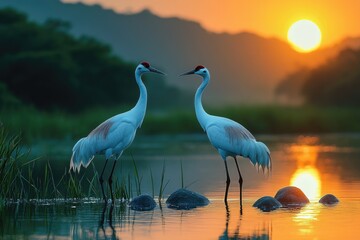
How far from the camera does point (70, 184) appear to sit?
15641 mm

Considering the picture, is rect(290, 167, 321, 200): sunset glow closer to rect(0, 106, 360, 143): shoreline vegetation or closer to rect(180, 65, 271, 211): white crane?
rect(180, 65, 271, 211): white crane

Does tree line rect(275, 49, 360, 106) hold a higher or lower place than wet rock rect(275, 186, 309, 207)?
higher

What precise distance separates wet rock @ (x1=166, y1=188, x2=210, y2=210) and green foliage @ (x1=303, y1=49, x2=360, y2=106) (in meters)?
43.4

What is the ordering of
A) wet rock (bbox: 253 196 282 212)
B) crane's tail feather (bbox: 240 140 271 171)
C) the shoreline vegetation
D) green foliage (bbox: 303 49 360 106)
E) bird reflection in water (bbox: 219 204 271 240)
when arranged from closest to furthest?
bird reflection in water (bbox: 219 204 271 240) → wet rock (bbox: 253 196 282 212) → crane's tail feather (bbox: 240 140 271 171) → the shoreline vegetation → green foliage (bbox: 303 49 360 106)

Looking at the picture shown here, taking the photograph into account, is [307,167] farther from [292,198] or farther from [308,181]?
[292,198]

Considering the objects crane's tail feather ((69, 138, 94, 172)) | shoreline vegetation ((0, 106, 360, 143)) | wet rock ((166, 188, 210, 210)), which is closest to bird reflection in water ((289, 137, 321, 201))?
wet rock ((166, 188, 210, 210))

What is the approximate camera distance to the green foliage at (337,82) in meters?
58.4

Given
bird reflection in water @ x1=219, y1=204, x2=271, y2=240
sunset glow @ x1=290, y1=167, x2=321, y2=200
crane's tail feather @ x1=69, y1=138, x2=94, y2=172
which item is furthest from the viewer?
sunset glow @ x1=290, y1=167, x2=321, y2=200

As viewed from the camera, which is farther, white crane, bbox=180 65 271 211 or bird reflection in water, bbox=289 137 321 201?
bird reflection in water, bbox=289 137 321 201

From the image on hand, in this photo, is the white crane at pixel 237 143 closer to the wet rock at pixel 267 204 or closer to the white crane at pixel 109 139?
the wet rock at pixel 267 204

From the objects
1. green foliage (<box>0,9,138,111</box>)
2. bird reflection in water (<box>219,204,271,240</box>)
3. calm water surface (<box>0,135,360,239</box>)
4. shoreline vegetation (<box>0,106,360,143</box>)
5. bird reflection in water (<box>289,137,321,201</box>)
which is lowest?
bird reflection in water (<box>219,204,271,240</box>)

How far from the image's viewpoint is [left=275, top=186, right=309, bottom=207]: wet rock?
1499 cm

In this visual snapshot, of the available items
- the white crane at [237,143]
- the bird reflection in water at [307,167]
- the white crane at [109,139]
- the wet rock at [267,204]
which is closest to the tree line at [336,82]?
the bird reflection in water at [307,167]

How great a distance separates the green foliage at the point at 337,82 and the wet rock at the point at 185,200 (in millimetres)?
43426
